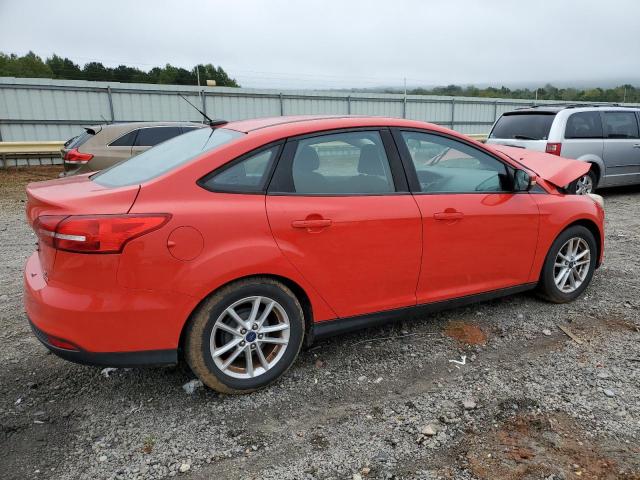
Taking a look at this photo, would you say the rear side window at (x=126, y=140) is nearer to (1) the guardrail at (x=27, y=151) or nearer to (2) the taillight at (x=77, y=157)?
(2) the taillight at (x=77, y=157)

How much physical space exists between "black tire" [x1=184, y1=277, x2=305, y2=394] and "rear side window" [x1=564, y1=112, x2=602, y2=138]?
748 cm

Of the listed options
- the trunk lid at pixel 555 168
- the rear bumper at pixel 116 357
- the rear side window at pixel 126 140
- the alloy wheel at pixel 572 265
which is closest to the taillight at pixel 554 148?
the trunk lid at pixel 555 168

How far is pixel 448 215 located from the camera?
342 cm

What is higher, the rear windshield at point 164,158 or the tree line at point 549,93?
the tree line at point 549,93

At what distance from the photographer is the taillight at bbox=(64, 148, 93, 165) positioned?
354 inches

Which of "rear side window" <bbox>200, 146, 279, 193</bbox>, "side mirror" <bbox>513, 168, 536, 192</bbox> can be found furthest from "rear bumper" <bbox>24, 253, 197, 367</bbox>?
"side mirror" <bbox>513, 168, 536, 192</bbox>

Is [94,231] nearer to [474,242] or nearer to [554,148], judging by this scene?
[474,242]

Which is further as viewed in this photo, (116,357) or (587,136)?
(587,136)

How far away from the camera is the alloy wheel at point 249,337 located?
2830 mm

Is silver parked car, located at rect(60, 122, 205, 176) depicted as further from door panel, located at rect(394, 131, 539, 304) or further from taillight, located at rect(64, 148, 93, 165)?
door panel, located at rect(394, 131, 539, 304)

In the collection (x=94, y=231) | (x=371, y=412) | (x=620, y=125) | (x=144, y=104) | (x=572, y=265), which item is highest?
(x=144, y=104)

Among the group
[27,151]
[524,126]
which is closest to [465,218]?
[524,126]

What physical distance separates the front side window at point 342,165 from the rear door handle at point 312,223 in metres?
0.19

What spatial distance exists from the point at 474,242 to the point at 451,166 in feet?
1.96
